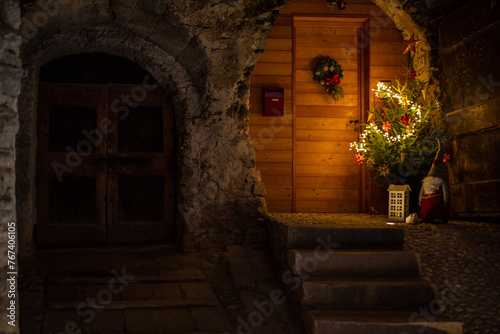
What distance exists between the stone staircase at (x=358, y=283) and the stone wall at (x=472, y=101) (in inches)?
65.0

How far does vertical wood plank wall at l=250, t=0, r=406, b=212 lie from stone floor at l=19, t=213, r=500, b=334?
174 cm

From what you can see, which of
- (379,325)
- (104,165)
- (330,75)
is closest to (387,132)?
(330,75)

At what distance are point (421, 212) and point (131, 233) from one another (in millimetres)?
3360

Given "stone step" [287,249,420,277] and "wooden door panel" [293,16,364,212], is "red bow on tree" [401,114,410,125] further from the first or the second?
"stone step" [287,249,420,277]

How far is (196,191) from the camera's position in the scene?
5.09 metres

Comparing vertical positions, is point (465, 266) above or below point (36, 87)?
below

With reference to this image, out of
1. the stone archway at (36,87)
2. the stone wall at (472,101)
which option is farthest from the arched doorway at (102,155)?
the stone wall at (472,101)

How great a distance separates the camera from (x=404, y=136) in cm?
605

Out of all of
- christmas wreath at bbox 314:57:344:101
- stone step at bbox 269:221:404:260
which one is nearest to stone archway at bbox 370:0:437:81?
christmas wreath at bbox 314:57:344:101

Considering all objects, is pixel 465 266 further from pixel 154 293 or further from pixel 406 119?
pixel 154 293

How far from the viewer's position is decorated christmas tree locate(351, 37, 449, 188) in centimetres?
605

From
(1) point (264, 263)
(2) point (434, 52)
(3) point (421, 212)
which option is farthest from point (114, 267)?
(2) point (434, 52)

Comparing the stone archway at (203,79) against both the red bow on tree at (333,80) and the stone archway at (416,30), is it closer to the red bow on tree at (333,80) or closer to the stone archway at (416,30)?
the red bow on tree at (333,80)

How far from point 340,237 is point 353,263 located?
339mm
